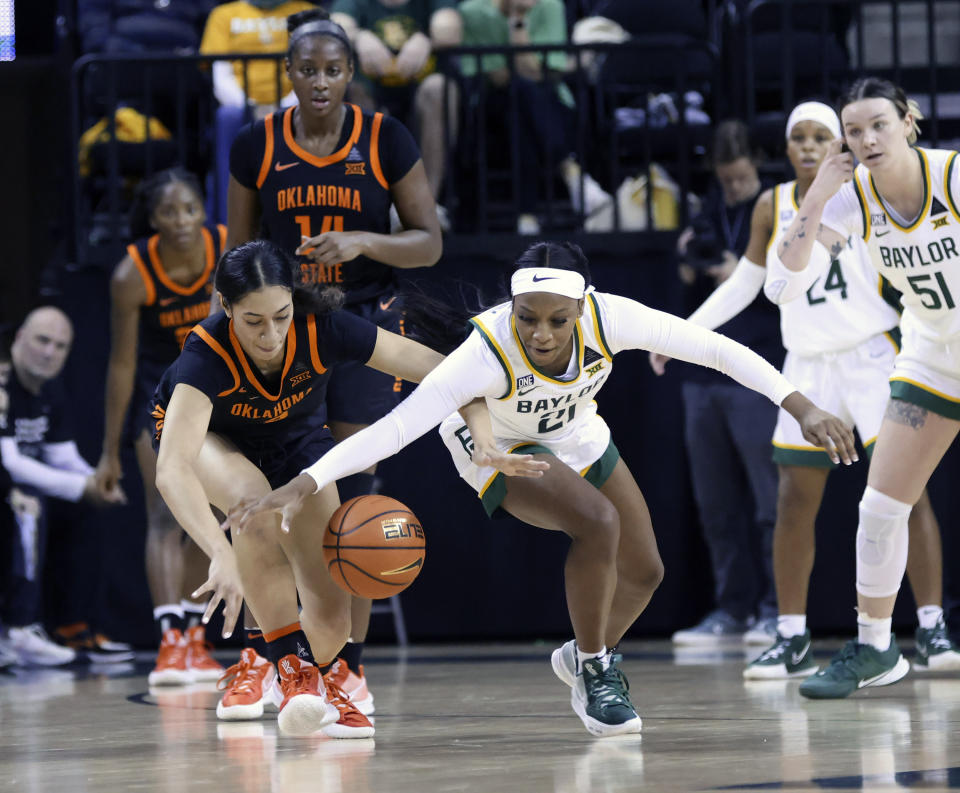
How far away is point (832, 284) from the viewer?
5.55m

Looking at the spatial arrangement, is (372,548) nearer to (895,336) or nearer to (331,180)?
(331,180)

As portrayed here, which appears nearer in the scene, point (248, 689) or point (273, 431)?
point (273, 431)

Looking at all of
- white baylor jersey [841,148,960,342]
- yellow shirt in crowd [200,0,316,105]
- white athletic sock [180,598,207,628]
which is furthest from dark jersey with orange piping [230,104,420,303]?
yellow shirt in crowd [200,0,316,105]

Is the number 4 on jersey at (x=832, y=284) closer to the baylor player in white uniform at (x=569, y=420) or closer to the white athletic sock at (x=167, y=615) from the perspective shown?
the baylor player in white uniform at (x=569, y=420)

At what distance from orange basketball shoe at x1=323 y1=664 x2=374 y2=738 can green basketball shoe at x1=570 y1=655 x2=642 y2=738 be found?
1.87 feet

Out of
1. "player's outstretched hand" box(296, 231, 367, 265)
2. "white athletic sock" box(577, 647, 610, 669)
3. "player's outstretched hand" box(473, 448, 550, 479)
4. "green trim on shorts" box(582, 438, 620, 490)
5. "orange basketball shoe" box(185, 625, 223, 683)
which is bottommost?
"orange basketball shoe" box(185, 625, 223, 683)

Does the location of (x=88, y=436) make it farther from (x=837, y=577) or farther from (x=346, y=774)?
(x=346, y=774)

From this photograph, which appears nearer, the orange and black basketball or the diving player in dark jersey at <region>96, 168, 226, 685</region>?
the orange and black basketball

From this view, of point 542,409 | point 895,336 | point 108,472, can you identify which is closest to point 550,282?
point 542,409

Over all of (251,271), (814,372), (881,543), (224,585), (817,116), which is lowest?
(881,543)

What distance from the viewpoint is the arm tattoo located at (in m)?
4.43

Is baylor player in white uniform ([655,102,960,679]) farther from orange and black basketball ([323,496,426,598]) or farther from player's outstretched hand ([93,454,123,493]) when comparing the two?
player's outstretched hand ([93,454,123,493])

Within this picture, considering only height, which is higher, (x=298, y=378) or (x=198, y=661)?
(x=298, y=378)

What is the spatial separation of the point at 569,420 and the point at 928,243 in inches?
47.2
